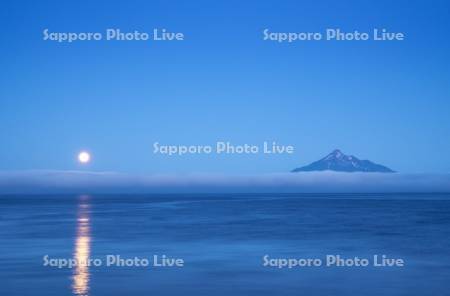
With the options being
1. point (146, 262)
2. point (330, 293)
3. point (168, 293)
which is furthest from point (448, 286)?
point (146, 262)

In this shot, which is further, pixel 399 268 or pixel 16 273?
pixel 399 268

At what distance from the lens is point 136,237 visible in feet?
111

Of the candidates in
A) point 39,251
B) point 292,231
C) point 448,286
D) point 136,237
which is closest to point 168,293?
point 448,286

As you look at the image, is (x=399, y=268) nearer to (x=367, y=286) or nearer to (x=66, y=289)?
(x=367, y=286)

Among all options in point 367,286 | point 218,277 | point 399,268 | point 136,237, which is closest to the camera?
point 367,286

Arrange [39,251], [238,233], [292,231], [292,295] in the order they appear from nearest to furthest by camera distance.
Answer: [292,295] < [39,251] < [238,233] < [292,231]

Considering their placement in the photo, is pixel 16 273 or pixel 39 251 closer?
pixel 16 273

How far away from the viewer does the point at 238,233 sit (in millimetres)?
36125

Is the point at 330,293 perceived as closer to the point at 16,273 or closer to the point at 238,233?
the point at 16,273

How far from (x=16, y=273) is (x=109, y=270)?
300cm

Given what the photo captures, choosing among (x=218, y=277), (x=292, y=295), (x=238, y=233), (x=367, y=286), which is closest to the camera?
(x=292, y=295)

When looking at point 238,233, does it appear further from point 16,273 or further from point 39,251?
point 16,273

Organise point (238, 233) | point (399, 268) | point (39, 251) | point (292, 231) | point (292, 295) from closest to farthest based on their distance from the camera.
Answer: point (292, 295) → point (399, 268) → point (39, 251) → point (238, 233) → point (292, 231)

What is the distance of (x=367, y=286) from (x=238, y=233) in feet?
61.8
